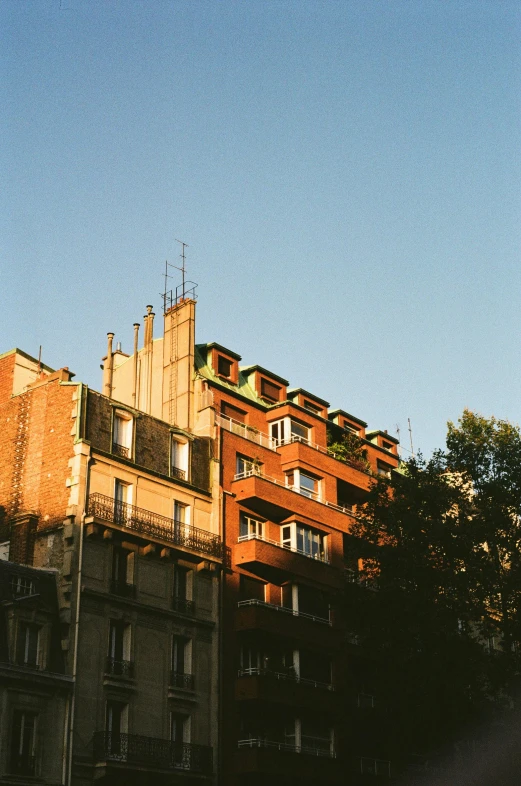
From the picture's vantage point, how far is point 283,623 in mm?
51531

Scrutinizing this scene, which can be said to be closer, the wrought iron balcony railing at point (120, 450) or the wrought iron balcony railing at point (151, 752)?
the wrought iron balcony railing at point (151, 752)

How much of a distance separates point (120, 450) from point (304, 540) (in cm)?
1233

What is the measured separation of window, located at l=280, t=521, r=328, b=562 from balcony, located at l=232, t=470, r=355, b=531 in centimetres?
67

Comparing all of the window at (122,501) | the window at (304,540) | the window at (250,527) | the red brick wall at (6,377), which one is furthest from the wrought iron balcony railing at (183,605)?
the red brick wall at (6,377)

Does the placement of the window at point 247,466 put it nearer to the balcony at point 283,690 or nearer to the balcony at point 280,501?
the balcony at point 280,501

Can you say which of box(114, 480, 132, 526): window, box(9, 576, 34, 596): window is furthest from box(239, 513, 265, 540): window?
box(9, 576, 34, 596): window

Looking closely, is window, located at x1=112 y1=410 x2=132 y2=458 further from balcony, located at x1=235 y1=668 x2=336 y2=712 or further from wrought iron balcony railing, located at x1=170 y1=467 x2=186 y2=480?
balcony, located at x1=235 y1=668 x2=336 y2=712

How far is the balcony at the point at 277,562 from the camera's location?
51812 millimetres

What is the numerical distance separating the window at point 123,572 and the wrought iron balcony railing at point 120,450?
4764mm

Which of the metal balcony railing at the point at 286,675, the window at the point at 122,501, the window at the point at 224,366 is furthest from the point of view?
the window at the point at 224,366

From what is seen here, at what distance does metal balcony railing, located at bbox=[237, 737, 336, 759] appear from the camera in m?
48.3

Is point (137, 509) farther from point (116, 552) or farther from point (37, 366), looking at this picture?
point (37, 366)

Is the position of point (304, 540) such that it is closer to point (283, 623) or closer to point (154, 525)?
point (283, 623)

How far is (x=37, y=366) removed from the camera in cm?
5494
